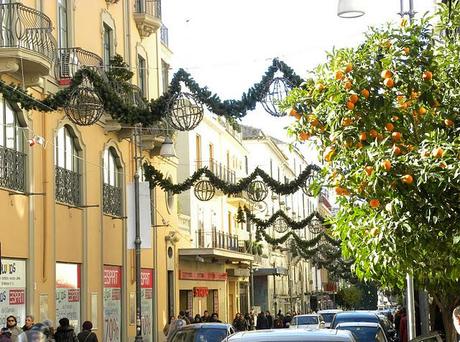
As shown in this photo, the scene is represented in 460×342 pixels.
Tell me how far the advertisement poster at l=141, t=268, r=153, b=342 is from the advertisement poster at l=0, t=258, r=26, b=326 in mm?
11018

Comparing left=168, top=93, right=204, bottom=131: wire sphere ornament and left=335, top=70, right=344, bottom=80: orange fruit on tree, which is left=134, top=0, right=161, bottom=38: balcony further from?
left=335, top=70, right=344, bottom=80: orange fruit on tree

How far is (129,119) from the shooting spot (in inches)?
787

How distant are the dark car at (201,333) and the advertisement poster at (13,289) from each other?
517cm

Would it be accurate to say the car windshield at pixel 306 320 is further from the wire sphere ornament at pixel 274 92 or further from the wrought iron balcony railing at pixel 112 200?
the wire sphere ornament at pixel 274 92

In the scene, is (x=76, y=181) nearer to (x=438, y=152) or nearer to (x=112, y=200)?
(x=112, y=200)

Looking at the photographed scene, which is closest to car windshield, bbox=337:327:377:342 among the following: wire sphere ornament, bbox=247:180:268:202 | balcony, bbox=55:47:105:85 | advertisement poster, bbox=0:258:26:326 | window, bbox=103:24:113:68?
advertisement poster, bbox=0:258:26:326

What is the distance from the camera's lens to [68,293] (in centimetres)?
2725

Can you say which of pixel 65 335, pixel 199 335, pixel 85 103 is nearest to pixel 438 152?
pixel 199 335

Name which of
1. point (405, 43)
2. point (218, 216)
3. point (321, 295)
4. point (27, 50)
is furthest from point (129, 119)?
point (321, 295)

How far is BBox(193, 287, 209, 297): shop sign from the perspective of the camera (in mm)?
45206

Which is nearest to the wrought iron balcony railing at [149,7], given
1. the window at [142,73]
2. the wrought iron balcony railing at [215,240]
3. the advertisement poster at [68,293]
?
the window at [142,73]

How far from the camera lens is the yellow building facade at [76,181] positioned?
23281 millimetres

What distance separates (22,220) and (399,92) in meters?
15.1

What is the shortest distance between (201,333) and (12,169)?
666 cm
